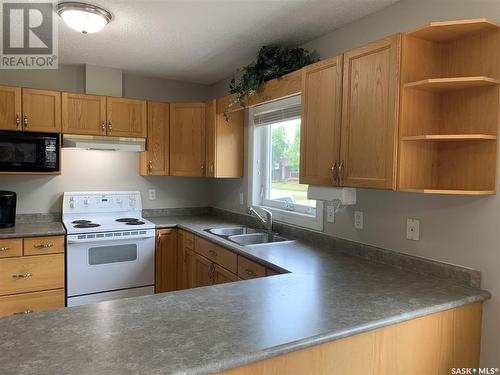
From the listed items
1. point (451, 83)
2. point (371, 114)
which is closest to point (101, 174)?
point (371, 114)

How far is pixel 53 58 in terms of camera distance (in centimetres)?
319

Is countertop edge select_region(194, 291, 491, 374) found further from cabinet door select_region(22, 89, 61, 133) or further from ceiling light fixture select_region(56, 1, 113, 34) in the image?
cabinet door select_region(22, 89, 61, 133)

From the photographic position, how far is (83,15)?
2164 mm

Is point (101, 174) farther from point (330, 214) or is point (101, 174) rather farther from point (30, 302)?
point (330, 214)

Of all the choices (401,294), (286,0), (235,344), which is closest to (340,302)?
(401,294)

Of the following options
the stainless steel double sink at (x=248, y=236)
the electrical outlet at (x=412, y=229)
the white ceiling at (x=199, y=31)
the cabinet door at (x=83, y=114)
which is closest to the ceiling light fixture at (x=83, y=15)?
the white ceiling at (x=199, y=31)

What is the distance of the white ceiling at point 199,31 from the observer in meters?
2.15

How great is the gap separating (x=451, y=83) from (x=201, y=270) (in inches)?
87.5

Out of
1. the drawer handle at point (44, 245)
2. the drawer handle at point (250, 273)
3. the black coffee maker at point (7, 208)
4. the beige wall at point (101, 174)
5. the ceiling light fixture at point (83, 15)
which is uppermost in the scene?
the ceiling light fixture at point (83, 15)

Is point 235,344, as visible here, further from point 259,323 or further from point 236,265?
point 236,265

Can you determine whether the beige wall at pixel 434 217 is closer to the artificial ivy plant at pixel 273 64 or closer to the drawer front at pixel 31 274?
the artificial ivy plant at pixel 273 64

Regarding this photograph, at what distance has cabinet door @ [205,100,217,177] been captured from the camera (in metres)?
3.49

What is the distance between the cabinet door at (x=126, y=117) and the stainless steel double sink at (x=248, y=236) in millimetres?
1262

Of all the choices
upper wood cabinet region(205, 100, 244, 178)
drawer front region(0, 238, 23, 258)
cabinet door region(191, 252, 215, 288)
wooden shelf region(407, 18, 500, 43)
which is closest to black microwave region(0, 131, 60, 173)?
drawer front region(0, 238, 23, 258)
